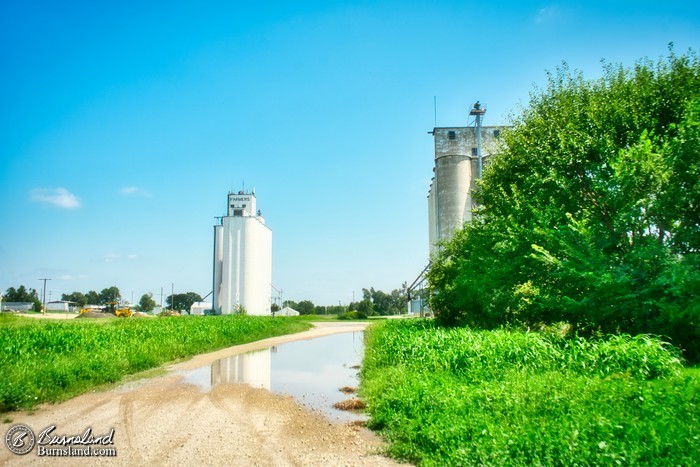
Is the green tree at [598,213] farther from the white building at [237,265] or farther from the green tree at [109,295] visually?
the green tree at [109,295]

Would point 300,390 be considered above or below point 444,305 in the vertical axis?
below

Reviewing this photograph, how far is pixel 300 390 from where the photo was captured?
1402 cm

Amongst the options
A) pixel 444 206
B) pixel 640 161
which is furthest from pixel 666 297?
pixel 444 206

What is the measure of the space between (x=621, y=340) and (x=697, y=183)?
17.9 feet

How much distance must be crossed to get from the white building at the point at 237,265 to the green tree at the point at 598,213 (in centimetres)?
5408

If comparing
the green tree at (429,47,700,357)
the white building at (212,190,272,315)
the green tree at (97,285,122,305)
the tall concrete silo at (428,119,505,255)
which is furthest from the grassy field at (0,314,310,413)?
the green tree at (97,285,122,305)

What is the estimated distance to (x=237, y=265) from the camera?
238 ft

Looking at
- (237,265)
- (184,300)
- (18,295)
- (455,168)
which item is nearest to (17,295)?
(18,295)

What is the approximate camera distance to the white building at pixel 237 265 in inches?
2832

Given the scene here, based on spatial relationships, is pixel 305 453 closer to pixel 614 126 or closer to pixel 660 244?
pixel 660 244

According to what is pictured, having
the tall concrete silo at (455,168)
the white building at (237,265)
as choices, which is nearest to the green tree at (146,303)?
the white building at (237,265)

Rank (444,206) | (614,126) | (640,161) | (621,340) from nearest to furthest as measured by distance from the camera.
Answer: (621,340) → (640,161) → (614,126) → (444,206)

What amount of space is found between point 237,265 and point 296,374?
57.4m

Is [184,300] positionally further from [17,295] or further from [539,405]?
[539,405]
